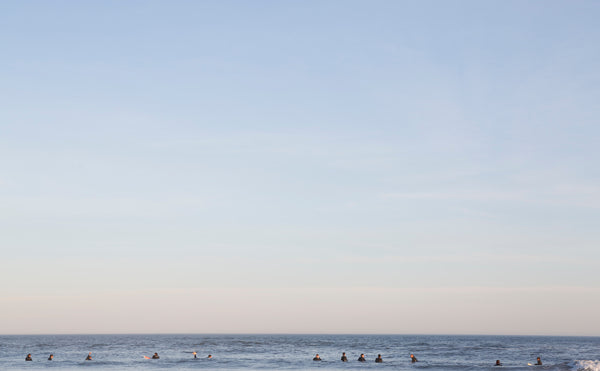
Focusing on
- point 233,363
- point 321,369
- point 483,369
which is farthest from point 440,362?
point 233,363

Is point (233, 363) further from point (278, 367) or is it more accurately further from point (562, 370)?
point (562, 370)

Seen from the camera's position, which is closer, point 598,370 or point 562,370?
point 598,370

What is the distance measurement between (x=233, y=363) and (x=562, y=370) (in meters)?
39.2

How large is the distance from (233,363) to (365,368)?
17.9 m

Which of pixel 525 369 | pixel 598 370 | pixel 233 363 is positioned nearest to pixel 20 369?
pixel 233 363

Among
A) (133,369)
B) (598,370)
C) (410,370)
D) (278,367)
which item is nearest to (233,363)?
(278,367)

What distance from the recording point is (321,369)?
65188mm

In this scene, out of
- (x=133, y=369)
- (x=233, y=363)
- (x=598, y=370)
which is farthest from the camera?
(x=233, y=363)

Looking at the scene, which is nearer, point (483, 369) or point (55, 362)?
point (483, 369)

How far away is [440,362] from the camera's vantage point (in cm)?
7669

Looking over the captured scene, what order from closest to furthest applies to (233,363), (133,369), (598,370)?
1. (598,370)
2. (133,369)
3. (233,363)

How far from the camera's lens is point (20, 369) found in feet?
213

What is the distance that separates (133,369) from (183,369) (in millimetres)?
5502

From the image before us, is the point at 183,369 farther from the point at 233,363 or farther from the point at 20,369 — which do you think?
the point at 20,369
